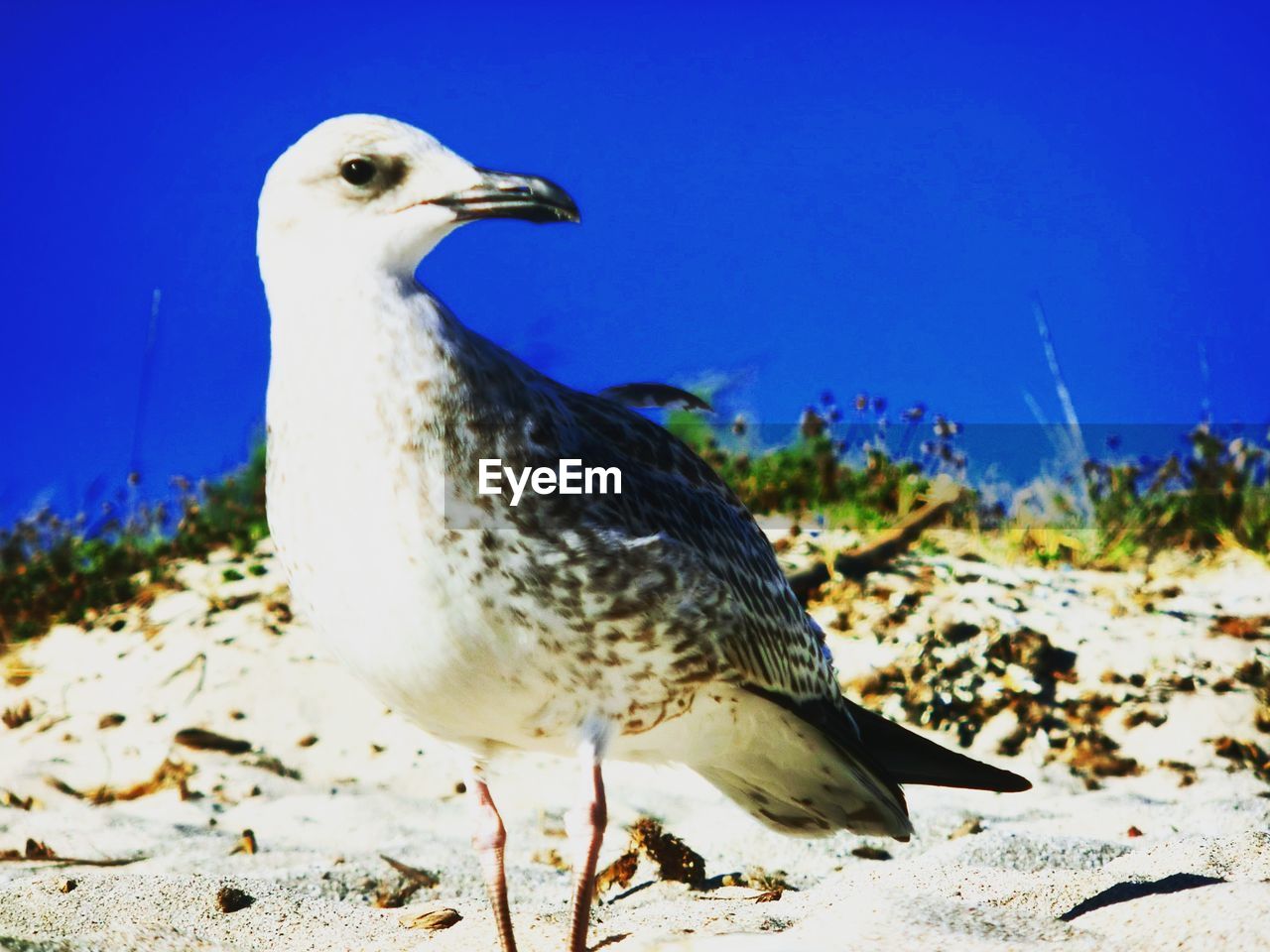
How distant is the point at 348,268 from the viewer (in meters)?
3.11

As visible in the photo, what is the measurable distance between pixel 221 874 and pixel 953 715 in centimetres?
387

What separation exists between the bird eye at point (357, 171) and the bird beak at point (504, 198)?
0.58ft

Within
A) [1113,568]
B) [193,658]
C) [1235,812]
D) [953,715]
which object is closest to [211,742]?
[193,658]

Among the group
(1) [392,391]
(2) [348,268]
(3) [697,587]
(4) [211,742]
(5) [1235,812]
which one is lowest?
(5) [1235,812]

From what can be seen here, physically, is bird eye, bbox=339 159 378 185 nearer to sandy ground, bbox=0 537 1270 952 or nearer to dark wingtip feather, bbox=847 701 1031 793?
sandy ground, bbox=0 537 1270 952

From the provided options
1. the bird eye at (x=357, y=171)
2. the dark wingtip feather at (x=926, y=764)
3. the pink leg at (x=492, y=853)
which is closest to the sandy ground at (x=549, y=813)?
the pink leg at (x=492, y=853)

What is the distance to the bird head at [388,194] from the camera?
10.2 ft

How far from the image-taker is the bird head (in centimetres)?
310

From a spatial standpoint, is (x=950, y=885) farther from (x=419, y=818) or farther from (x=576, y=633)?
(x=419, y=818)

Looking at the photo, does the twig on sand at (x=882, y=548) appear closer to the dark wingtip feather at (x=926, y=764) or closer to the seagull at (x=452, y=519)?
the dark wingtip feather at (x=926, y=764)

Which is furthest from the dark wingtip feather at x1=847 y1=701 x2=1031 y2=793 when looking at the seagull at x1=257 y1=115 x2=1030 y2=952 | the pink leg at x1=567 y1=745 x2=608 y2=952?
the pink leg at x1=567 y1=745 x2=608 y2=952

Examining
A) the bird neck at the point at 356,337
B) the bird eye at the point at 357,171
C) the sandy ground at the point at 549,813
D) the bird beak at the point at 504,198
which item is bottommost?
the sandy ground at the point at 549,813

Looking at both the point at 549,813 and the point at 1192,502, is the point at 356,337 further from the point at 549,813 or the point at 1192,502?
the point at 1192,502

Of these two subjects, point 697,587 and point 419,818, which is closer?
point 697,587
